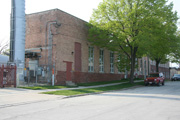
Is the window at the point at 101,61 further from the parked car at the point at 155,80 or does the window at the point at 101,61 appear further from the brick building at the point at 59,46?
the parked car at the point at 155,80

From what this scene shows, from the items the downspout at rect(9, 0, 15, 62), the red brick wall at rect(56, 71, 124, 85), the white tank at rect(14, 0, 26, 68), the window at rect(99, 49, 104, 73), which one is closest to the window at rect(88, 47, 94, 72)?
the red brick wall at rect(56, 71, 124, 85)

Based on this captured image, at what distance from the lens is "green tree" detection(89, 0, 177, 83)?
71.2ft

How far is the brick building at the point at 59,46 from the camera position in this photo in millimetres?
22156

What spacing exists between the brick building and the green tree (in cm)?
306

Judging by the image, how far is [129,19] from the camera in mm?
22094

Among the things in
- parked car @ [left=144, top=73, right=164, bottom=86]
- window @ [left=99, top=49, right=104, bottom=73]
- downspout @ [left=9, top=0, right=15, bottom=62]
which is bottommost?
parked car @ [left=144, top=73, right=164, bottom=86]

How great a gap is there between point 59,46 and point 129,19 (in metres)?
8.67

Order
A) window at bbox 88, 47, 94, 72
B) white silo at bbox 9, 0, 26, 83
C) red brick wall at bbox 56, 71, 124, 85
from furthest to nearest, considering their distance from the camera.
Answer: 1. window at bbox 88, 47, 94, 72
2. red brick wall at bbox 56, 71, 124, 85
3. white silo at bbox 9, 0, 26, 83

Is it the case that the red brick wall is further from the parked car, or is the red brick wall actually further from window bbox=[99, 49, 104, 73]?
the parked car

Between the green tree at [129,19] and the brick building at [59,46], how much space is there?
306 cm

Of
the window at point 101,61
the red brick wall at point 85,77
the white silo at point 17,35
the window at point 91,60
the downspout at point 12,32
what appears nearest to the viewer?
the white silo at point 17,35

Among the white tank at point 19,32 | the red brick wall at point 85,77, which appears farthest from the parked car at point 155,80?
the white tank at point 19,32

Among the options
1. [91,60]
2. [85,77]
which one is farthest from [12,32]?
[91,60]

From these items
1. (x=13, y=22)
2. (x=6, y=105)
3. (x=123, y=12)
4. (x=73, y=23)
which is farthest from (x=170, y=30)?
(x=6, y=105)
